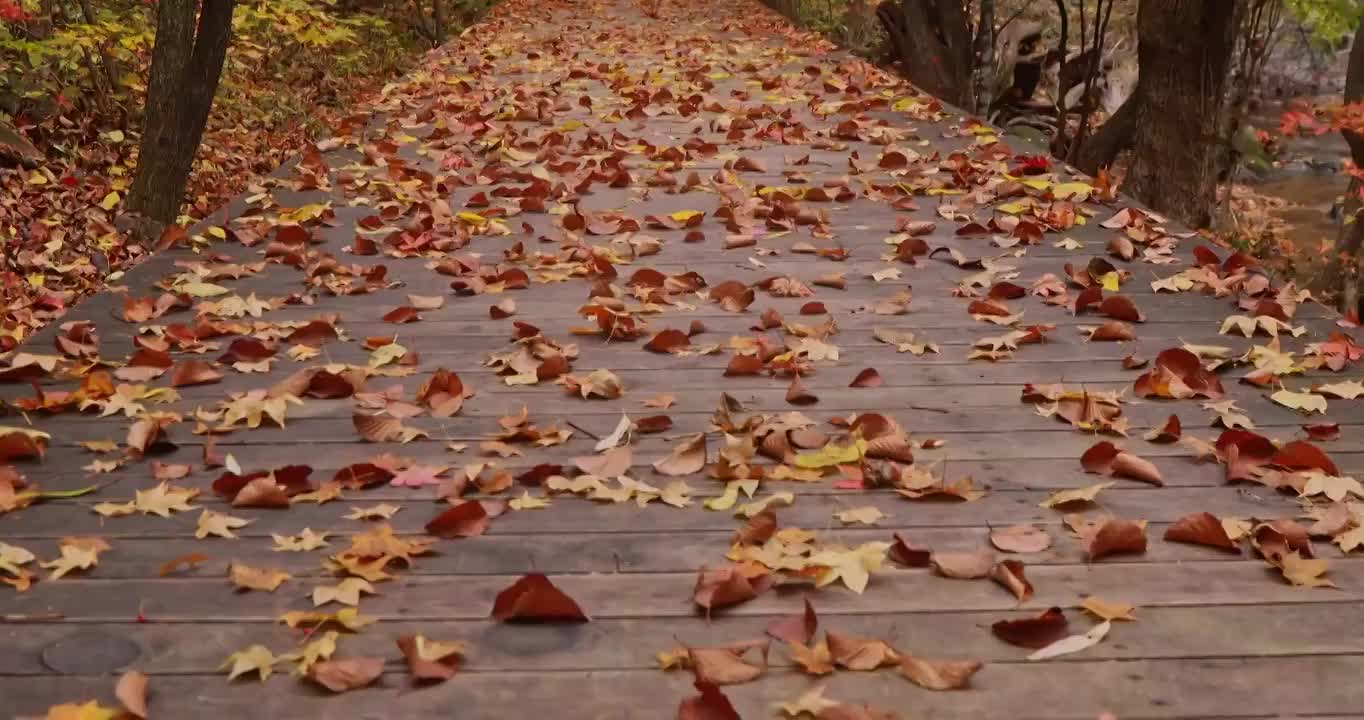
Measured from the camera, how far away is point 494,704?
2020 millimetres

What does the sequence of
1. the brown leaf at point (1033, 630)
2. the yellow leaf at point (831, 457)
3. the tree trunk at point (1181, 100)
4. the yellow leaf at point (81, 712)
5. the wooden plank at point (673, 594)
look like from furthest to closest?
the tree trunk at point (1181, 100) < the yellow leaf at point (831, 457) < the wooden plank at point (673, 594) < the brown leaf at point (1033, 630) < the yellow leaf at point (81, 712)

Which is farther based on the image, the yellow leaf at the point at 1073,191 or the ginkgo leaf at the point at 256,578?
the yellow leaf at the point at 1073,191

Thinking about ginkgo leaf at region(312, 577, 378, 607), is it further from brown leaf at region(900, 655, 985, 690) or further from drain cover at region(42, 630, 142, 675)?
brown leaf at region(900, 655, 985, 690)

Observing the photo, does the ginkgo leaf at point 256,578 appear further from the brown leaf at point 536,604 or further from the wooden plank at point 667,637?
the brown leaf at point 536,604

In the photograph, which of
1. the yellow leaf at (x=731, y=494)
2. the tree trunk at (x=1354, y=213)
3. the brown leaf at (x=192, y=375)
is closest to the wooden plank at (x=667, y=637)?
the yellow leaf at (x=731, y=494)

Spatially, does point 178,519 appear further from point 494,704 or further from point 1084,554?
point 1084,554

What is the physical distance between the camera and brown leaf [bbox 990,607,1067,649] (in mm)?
2164

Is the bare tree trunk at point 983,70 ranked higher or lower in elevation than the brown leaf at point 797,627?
higher

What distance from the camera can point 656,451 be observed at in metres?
3.03

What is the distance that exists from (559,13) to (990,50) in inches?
284

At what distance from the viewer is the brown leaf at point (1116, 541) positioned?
2467mm

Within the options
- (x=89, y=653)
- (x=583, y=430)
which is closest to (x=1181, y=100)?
(x=583, y=430)

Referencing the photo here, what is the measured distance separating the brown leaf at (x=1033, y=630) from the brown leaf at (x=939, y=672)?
109 millimetres

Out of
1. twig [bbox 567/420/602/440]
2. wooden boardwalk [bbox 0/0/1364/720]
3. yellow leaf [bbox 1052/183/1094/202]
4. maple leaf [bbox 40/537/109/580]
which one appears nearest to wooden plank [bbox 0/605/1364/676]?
wooden boardwalk [bbox 0/0/1364/720]
